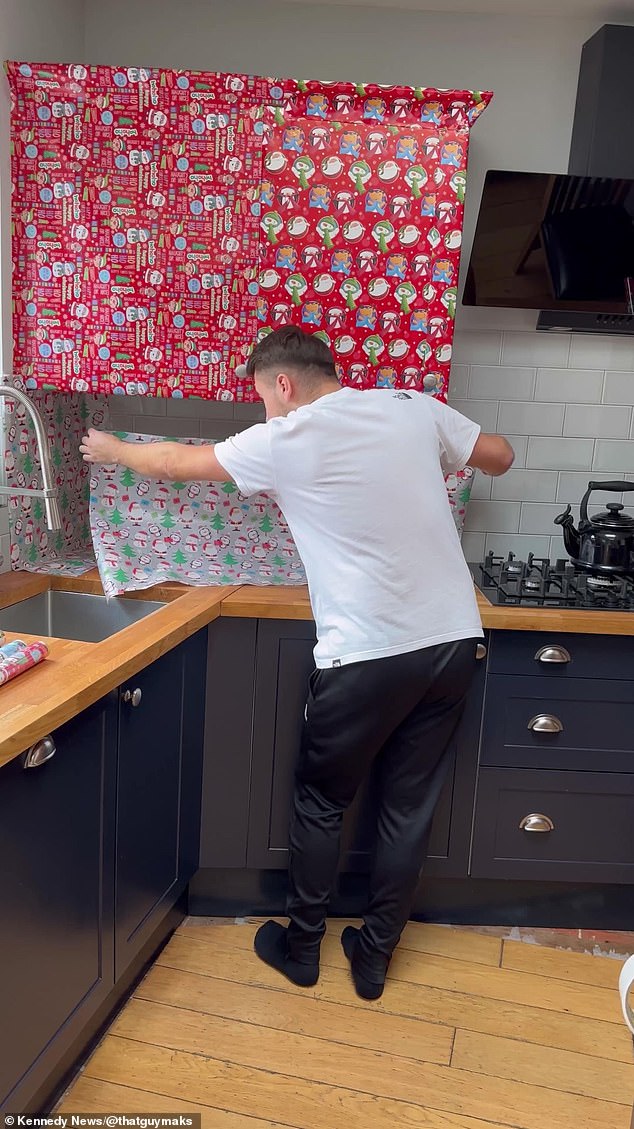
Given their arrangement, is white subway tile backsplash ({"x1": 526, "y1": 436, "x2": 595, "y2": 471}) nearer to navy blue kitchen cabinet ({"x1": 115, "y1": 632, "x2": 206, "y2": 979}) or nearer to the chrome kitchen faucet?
navy blue kitchen cabinet ({"x1": 115, "y1": 632, "x2": 206, "y2": 979})

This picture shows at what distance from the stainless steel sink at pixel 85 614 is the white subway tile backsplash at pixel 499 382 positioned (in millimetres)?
1229

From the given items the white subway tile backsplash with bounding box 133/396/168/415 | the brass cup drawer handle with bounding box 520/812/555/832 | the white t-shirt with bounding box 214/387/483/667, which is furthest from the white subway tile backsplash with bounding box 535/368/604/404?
the brass cup drawer handle with bounding box 520/812/555/832

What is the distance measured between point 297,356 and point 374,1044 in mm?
1562

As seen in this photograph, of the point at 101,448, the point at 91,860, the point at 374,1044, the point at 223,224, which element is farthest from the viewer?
the point at 223,224

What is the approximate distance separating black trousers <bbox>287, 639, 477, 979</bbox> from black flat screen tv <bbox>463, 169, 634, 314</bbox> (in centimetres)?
113

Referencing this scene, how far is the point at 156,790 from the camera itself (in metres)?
2.16

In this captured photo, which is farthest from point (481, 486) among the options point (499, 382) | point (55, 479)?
point (55, 479)

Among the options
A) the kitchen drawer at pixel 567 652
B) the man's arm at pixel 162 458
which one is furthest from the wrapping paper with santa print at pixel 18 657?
the kitchen drawer at pixel 567 652

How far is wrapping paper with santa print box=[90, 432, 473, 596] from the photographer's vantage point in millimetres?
2582

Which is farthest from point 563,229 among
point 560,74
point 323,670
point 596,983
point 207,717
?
point 596,983

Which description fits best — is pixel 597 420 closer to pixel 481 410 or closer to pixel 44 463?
pixel 481 410

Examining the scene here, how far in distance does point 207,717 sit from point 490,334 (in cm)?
148

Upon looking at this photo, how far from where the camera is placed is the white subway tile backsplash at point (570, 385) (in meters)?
2.94

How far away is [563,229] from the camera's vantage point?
2564mm
